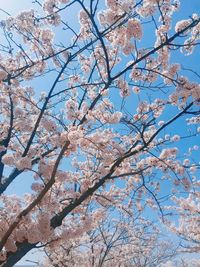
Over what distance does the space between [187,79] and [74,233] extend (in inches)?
120

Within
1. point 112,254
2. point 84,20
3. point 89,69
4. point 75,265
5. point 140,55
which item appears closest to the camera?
point 140,55

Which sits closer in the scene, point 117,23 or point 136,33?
point 136,33

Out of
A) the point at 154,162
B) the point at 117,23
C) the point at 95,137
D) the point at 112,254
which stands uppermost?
the point at 112,254

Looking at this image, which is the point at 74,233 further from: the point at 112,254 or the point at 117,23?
the point at 112,254

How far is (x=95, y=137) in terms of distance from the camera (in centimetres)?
513

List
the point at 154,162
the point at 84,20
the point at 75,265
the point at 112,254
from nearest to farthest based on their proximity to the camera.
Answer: the point at 84,20
the point at 154,162
the point at 75,265
the point at 112,254

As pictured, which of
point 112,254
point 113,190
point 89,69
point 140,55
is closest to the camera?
point 140,55

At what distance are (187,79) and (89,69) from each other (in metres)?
2.76

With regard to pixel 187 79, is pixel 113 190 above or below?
above

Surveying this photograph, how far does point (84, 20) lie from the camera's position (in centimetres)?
609

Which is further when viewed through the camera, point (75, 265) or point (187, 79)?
point (75, 265)

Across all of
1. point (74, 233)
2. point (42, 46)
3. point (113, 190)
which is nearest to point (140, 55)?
point (42, 46)

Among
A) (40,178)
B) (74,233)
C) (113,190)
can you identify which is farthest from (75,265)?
(40,178)

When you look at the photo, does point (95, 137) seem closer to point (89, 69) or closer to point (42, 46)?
point (42, 46)
